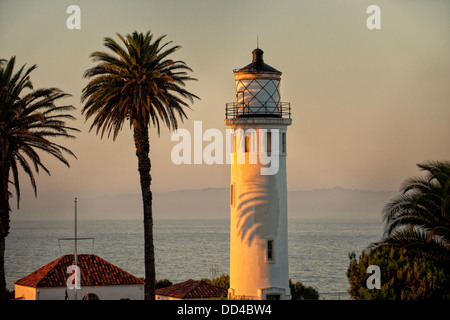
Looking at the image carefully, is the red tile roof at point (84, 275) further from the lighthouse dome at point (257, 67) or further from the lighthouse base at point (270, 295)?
the lighthouse dome at point (257, 67)

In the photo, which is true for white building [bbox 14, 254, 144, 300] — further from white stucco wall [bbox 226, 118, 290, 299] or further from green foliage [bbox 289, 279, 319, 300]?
green foliage [bbox 289, 279, 319, 300]

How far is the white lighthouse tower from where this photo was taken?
2088 inches

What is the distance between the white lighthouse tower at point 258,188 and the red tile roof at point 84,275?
301 inches

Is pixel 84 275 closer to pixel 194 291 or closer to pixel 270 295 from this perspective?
pixel 194 291

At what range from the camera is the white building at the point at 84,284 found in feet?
176

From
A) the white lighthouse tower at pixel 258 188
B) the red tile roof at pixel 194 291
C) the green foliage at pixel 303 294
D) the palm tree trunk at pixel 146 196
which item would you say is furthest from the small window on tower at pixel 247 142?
the green foliage at pixel 303 294

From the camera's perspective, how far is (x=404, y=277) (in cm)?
4791

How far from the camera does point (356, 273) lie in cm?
5125

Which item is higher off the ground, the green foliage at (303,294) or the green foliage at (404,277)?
the green foliage at (404,277)

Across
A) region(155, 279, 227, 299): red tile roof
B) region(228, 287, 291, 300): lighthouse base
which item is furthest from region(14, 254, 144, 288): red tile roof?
region(228, 287, 291, 300): lighthouse base

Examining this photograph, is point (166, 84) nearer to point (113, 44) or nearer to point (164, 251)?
point (113, 44)

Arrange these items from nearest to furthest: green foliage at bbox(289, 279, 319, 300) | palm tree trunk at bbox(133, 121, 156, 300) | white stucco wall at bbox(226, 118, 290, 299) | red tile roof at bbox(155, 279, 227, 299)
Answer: palm tree trunk at bbox(133, 121, 156, 300) < white stucco wall at bbox(226, 118, 290, 299) < red tile roof at bbox(155, 279, 227, 299) < green foliage at bbox(289, 279, 319, 300)

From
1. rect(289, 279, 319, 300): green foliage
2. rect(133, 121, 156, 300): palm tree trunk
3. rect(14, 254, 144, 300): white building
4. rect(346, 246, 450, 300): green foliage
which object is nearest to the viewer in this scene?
rect(346, 246, 450, 300): green foliage

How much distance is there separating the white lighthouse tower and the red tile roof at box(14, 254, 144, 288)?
25.1ft
